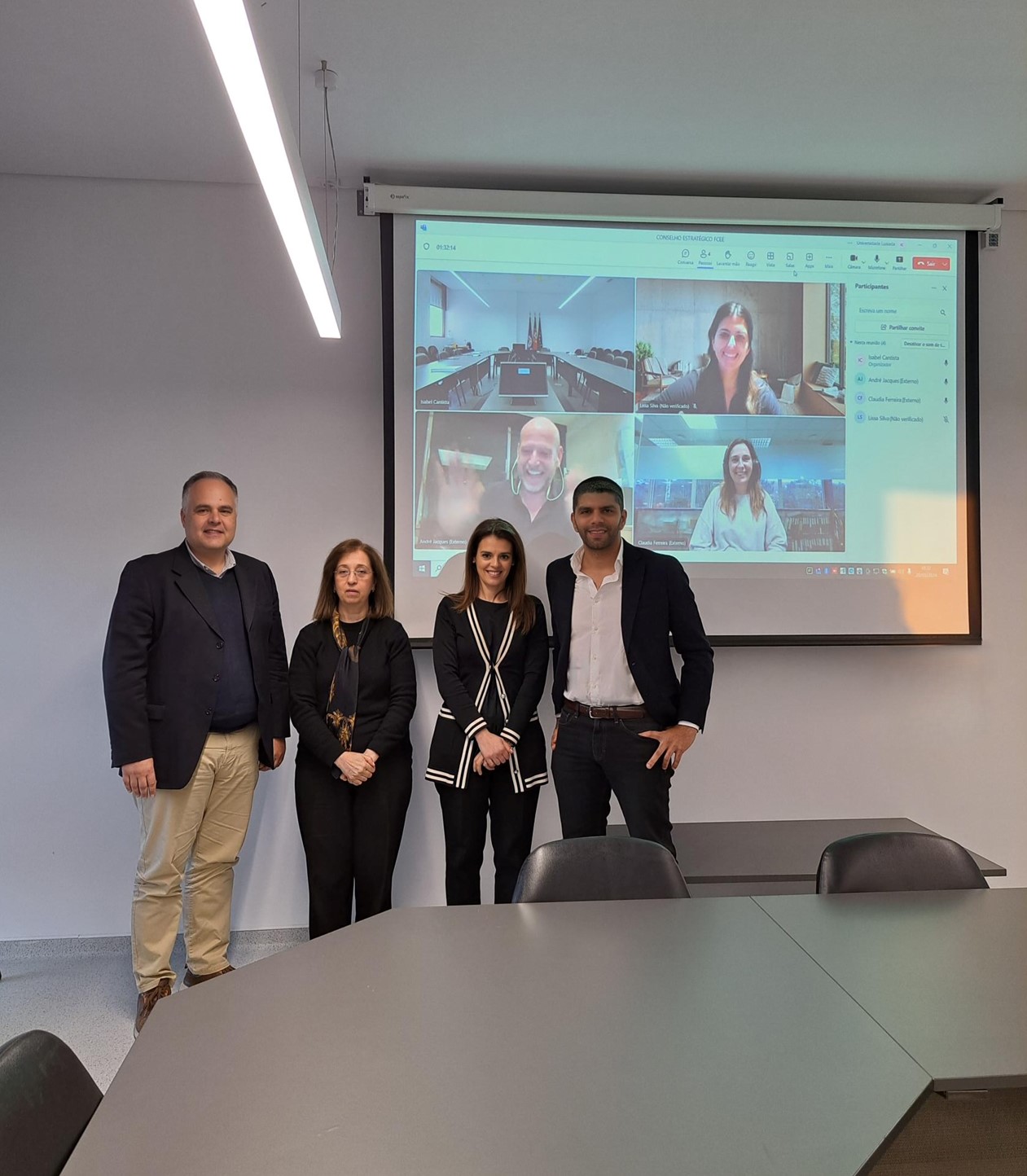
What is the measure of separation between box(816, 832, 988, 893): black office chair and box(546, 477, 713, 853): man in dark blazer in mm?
933

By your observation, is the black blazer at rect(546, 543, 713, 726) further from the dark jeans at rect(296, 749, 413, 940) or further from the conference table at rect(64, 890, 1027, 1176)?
the conference table at rect(64, 890, 1027, 1176)

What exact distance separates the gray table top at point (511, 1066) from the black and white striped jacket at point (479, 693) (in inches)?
57.8

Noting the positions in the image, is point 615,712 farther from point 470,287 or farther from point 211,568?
point 470,287

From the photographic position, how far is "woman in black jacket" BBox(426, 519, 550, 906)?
11.1ft

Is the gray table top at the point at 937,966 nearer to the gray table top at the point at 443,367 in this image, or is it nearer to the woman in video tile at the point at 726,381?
the woman in video tile at the point at 726,381

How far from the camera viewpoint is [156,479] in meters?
4.00

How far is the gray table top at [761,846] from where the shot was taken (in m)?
3.32

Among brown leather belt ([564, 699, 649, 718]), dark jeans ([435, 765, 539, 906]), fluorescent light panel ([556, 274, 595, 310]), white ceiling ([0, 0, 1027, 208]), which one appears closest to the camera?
white ceiling ([0, 0, 1027, 208])

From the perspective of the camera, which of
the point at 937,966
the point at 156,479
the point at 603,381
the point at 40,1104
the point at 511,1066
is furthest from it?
the point at 603,381

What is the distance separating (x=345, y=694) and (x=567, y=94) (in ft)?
7.75

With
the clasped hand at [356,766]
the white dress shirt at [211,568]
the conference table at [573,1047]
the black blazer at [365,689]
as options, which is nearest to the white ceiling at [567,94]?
the white dress shirt at [211,568]

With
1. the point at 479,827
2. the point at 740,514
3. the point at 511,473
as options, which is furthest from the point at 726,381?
the point at 479,827

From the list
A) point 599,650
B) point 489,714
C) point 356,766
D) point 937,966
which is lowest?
point 937,966

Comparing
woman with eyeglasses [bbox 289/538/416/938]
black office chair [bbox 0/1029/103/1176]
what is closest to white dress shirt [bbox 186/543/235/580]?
woman with eyeglasses [bbox 289/538/416/938]
